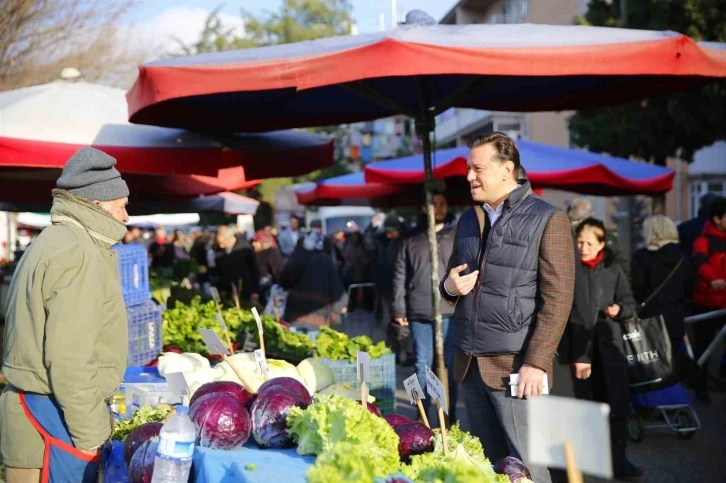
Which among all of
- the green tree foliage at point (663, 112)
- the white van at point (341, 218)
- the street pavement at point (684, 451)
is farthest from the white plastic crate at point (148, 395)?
the white van at point (341, 218)

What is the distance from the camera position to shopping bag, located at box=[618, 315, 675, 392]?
6.41m

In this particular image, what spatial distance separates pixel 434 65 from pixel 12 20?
8043 mm

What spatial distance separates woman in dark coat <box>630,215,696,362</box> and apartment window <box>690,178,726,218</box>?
75.1 ft

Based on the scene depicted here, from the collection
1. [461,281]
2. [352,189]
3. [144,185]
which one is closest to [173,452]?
[461,281]

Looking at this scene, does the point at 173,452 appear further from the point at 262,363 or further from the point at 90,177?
the point at 262,363

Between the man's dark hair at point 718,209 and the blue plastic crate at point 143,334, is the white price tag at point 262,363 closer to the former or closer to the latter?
the blue plastic crate at point 143,334

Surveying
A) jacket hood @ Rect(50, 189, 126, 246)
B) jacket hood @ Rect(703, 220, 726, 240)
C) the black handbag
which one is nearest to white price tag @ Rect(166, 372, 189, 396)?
jacket hood @ Rect(50, 189, 126, 246)

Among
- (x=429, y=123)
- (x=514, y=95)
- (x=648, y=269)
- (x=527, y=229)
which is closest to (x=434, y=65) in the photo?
(x=527, y=229)

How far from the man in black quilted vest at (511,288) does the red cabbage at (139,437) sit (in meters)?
1.39

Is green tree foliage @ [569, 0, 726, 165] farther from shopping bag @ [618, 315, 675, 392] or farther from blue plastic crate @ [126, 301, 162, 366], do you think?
blue plastic crate @ [126, 301, 162, 366]

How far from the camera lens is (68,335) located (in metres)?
3.13

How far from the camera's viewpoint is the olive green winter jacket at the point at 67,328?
3145 mm

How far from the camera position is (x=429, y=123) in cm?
579

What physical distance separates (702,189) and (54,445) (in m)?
30.1
